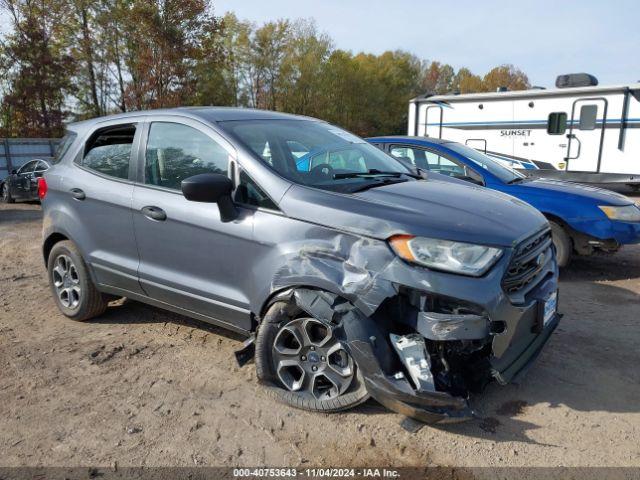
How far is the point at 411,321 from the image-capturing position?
270 centimetres

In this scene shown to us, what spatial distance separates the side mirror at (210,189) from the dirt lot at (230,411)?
123 cm

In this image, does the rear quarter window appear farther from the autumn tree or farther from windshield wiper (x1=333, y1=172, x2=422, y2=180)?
the autumn tree

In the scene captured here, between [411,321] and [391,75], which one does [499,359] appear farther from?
[391,75]

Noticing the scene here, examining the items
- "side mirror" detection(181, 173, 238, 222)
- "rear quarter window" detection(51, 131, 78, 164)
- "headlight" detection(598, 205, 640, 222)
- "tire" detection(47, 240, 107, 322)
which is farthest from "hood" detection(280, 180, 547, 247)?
"headlight" detection(598, 205, 640, 222)

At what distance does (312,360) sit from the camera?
3.02m

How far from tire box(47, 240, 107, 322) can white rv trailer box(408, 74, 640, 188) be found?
10.2 m

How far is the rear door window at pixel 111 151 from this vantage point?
3.94m

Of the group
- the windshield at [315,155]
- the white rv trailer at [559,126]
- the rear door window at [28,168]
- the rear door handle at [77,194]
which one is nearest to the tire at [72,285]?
the rear door handle at [77,194]

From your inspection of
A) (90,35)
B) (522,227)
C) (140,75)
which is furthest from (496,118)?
(90,35)

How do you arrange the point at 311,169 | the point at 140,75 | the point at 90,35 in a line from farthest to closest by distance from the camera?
the point at 90,35 → the point at 140,75 → the point at 311,169

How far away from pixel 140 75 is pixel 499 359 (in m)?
28.4

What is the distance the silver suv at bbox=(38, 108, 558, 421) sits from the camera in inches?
105

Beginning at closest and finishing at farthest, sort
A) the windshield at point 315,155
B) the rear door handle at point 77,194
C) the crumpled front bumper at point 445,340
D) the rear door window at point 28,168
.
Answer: the crumpled front bumper at point 445,340 < the windshield at point 315,155 < the rear door handle at point 77,194 < the rear door window at point 28,168

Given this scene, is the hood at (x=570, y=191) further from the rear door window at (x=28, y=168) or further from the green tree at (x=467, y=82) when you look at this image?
the green tree at (x=467, y=82)
